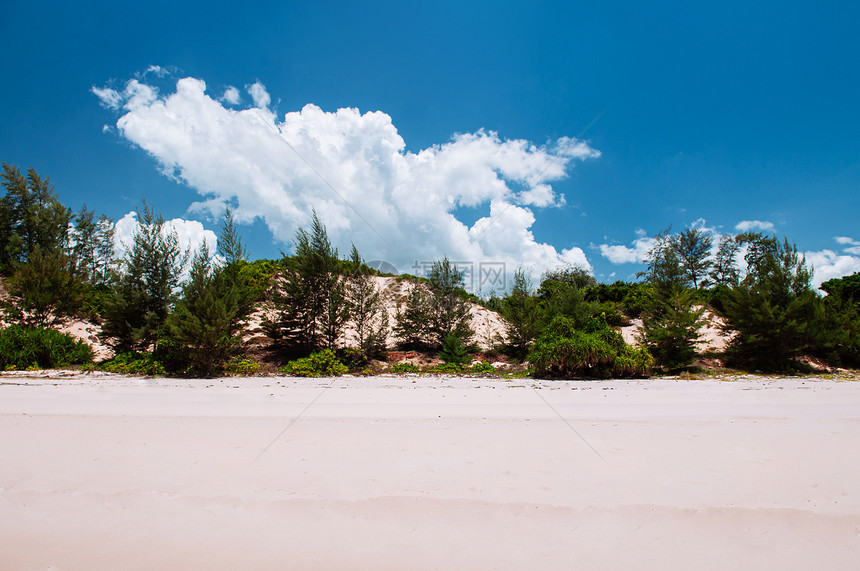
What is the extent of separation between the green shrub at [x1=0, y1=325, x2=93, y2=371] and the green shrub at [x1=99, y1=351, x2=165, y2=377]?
6.44 feet

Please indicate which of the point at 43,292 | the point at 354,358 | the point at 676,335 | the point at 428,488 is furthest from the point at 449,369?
the point at 43,292

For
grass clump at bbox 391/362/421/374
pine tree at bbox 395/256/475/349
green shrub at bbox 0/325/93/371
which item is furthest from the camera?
pine tree at bbox 395/256/475/349

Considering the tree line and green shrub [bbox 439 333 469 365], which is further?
green shrub [bbox 439 333 469 365]

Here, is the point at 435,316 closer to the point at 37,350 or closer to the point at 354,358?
the point at 354,358

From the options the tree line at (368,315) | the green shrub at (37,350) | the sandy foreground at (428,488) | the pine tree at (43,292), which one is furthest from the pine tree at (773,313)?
the pine tree at (43,292)

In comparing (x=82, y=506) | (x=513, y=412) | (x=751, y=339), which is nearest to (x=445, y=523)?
(x=82, y=506)

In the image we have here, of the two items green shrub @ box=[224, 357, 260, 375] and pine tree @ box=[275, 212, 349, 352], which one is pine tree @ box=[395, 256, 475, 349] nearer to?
pine tree @ box=[275, 212, 349, 352]

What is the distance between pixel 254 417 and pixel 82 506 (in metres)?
2.89

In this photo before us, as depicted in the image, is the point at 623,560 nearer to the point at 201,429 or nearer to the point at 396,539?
the point at 396,539

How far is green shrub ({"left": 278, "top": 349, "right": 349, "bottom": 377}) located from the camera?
1205 cm

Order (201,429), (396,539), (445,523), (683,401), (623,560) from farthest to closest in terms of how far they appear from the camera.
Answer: (683,401)
(201,429)
(445,523)
(396,539)
(623,560)

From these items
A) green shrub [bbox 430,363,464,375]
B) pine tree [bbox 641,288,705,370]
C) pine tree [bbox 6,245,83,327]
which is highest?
pine tree [bbox 6,245,83,327]

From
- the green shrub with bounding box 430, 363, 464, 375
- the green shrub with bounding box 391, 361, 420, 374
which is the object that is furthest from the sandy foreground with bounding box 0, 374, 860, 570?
the green shrub with bounding box 430, 363, 464, 375

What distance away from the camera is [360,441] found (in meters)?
4.64
